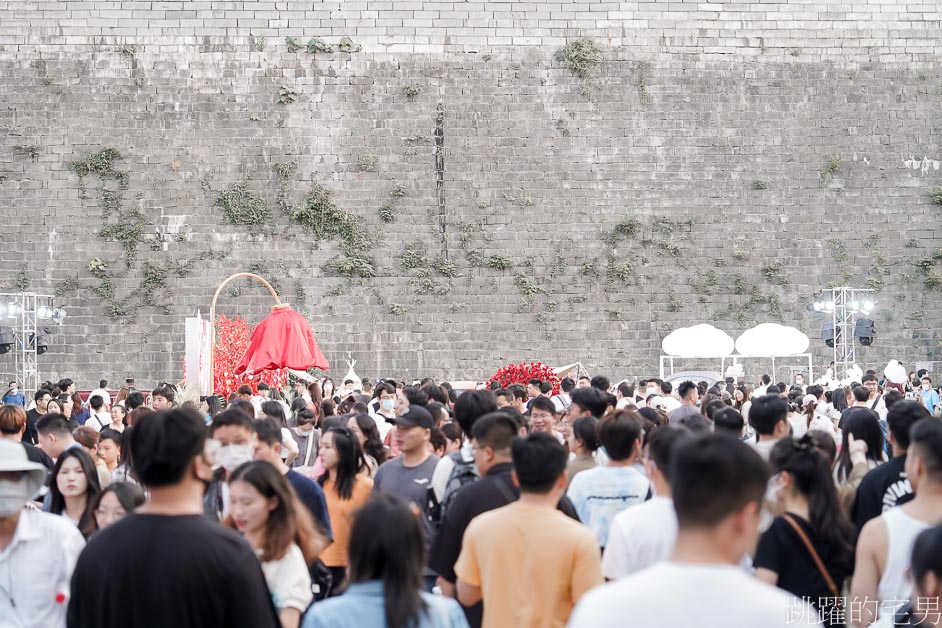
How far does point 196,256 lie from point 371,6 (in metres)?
5.50

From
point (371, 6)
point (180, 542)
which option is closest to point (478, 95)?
point (371, 6)

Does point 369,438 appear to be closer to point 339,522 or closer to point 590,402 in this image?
point 339,522

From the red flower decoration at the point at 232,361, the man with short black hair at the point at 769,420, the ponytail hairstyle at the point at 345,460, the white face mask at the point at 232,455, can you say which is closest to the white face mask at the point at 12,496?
the white face mask at the point at 232,455

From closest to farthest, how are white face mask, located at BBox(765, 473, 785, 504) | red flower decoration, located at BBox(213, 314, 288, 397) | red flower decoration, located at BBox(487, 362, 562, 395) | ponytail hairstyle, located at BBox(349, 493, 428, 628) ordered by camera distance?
ponytail hairstyle, located at BBox(349, 493, 428, 628)
white face mask, located at BBox(765, 473, 785, 504)
red flower decoration, located at BBox(487, 362, 562, 395)
red flower decoration, located at BBox(213, 314, 288, 397)

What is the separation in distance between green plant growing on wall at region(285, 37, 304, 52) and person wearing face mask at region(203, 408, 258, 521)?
16.4m

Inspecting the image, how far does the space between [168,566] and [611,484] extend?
7.64ft

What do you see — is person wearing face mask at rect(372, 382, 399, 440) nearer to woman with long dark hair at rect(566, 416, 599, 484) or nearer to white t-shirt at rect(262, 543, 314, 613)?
woman with long dark hair at rect(566, 416, 599, 484)

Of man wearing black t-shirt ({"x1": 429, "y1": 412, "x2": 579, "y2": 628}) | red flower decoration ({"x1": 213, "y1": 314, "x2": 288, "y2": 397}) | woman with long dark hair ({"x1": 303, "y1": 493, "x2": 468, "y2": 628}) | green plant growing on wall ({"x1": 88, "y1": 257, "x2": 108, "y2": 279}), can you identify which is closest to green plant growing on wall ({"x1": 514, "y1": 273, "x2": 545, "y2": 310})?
red flower decoration ({"x1": 213, "y1": 314, "x2": 288, "y2": 397})

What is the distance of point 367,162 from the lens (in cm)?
2030

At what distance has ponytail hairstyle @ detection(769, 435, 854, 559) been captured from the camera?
3.90 metres

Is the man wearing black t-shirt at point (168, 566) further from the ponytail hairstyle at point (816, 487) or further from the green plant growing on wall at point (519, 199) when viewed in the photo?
the green plant growing on wall at point (519, 199)

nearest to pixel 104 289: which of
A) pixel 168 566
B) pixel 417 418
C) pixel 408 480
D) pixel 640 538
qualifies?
pixel 417 418

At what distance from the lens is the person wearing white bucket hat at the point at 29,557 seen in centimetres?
352

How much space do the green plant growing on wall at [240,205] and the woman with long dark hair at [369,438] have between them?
13999 mm
